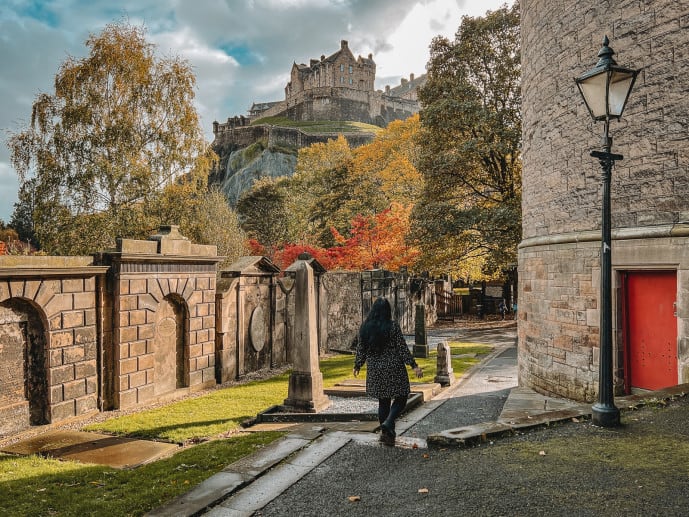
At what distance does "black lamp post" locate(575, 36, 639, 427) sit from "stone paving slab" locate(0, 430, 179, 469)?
533 centimetres

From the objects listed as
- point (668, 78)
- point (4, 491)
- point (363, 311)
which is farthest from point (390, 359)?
point (363, 311)

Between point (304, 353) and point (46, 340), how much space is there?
172 inches

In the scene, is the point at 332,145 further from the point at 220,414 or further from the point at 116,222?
the point at 220,414

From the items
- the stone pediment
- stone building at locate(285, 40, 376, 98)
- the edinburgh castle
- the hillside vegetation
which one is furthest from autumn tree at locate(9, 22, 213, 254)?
stone building at locate(285, 40, 376, 98)

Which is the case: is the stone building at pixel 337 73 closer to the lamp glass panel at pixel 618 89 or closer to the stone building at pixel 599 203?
the stone building at pixel 599 203

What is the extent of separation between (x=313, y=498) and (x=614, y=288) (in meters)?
6.04

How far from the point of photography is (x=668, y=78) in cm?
698

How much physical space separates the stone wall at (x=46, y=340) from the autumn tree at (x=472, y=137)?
48.5ft

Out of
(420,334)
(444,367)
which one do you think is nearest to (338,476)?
(444,367)

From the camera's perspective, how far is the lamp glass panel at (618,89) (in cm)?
508

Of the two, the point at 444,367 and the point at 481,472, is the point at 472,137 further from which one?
the point at 481,472

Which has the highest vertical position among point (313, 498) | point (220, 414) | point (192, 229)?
point (192, 229)

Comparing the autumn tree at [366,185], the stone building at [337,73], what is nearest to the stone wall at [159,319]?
the autumn tree at [366,185]

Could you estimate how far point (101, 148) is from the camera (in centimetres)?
1869
